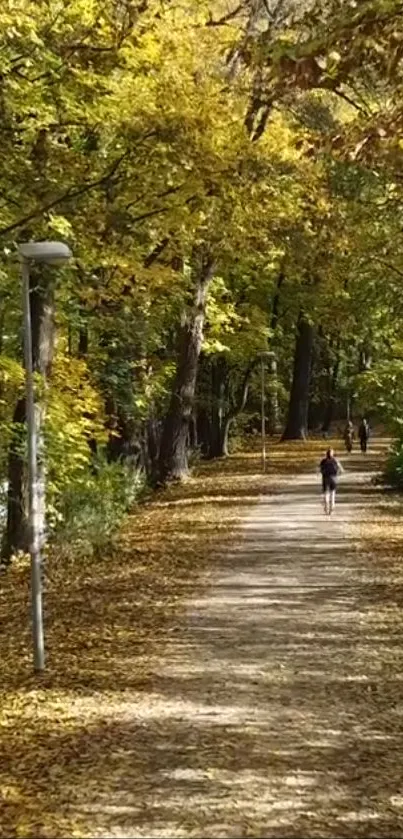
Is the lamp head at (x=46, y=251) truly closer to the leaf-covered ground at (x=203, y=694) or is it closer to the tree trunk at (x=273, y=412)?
the leaf-covered ground at (x=203, y=694)

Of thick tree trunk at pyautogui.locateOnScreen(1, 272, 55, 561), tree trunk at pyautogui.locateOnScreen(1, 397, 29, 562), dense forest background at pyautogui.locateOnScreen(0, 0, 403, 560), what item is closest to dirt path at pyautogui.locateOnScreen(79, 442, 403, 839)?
thick tree trunk at pyautogui.locateOnScreen(1, 272, 55, 561)

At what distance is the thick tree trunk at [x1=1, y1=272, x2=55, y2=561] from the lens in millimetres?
15602

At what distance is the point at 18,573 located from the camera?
16531 mm

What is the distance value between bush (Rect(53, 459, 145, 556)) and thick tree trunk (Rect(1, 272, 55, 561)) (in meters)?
0.61

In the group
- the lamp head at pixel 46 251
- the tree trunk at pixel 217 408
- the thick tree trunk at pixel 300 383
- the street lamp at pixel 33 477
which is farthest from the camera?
the thick tree trunk at pixel 300 383

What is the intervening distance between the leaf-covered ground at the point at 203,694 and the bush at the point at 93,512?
0.67 meters

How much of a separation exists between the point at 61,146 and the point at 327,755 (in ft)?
28.6

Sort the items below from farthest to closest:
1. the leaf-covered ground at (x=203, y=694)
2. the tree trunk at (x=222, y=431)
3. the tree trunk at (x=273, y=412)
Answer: the tree trunk at (x=273, y=412), the tree trunk at (x=222, y=431), the leaf-covered ground at (x=203, y=694)

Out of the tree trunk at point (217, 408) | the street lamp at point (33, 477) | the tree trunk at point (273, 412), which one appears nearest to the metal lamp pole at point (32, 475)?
the street lamp at point (33, 477)

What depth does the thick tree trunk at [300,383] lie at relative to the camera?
44.8 m

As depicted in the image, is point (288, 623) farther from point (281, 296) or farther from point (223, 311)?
point (281, 296)

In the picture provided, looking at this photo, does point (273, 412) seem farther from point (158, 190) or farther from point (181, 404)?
Answer: point (158, 190)

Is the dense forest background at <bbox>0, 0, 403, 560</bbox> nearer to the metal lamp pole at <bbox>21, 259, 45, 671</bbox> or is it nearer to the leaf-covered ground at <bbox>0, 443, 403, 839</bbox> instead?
the metal lamp pole at <bbox>21, 259, 45, 671</bbox>

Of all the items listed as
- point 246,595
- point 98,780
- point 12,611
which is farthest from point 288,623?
point 98,780
